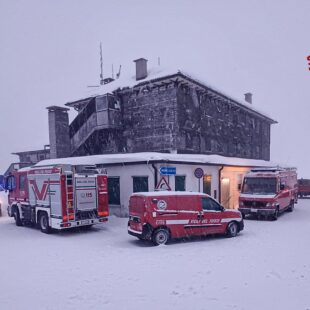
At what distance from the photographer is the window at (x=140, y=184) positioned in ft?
53.0

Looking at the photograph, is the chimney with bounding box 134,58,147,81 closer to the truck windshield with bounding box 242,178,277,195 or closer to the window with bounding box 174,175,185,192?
the window with bounding box 174,175,185,192

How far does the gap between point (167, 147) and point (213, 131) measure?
19.3ft

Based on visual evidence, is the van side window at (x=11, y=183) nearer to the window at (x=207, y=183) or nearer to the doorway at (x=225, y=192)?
the window at (x=207, y=183)

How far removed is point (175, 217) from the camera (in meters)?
10.9

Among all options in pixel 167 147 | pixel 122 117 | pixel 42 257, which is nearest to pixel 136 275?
pixel 42 257

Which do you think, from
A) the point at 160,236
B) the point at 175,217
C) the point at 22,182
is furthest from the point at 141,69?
the point at 160,236

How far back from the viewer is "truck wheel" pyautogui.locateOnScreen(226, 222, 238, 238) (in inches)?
469

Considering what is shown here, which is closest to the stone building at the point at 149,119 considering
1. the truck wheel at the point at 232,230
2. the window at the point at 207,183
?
the window at the point at 207,183

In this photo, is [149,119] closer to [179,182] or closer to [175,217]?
[179,182]

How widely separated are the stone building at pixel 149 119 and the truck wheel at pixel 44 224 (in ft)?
31.5

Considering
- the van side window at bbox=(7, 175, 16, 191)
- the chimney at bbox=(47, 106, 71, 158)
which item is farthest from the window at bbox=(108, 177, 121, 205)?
the chimney at bbox=(47, 106, 71, 158)

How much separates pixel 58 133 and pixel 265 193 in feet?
53.4

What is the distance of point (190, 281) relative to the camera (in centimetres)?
701

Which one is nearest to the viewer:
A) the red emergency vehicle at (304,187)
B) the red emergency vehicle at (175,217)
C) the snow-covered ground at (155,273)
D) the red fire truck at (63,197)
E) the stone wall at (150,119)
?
the snow-covered ground at (155,273)
